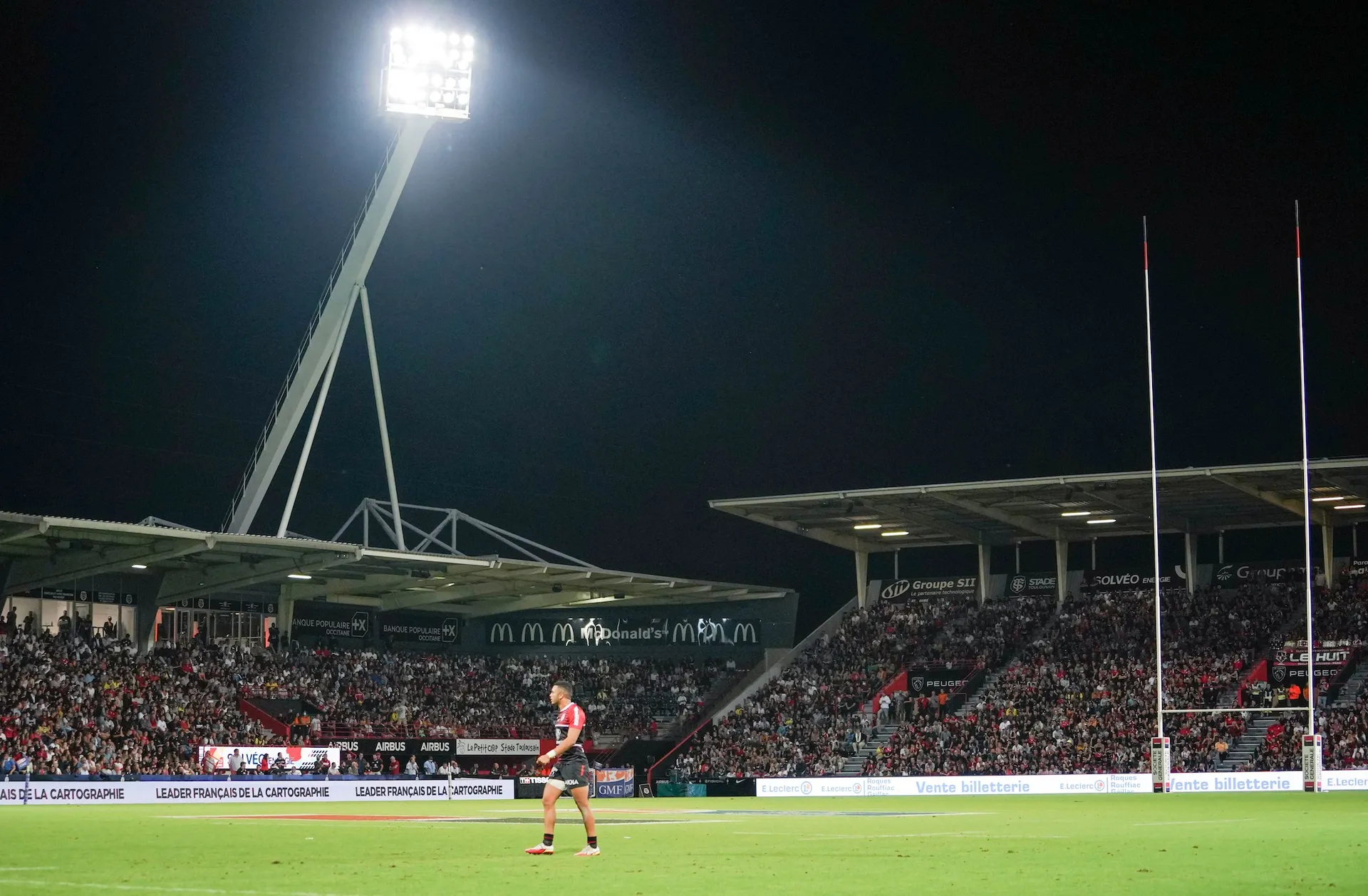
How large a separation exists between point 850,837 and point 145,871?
864 cm

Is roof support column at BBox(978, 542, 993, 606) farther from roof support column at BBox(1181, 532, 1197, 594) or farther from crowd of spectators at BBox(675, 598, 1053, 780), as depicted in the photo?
roof support column at BBox(1181, 532, 1197, 594)

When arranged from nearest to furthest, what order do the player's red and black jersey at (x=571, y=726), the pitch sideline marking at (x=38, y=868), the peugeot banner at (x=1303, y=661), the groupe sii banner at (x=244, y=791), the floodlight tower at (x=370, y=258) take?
the pitch sideline marking at (x=38, y=868), the player's red and black jersey at (x=571, y=726), the groupe sii banner at (x=244, y=791), the floodlight tower at (x=370, y=258), the peugeot banner at (x=1303, y=661)

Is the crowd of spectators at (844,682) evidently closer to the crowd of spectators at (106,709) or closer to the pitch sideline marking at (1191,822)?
the crowd of spectators at (106,709)

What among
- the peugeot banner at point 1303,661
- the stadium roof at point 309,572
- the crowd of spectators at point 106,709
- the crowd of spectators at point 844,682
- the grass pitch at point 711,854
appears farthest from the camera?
the crowd of spectators at point 844,682

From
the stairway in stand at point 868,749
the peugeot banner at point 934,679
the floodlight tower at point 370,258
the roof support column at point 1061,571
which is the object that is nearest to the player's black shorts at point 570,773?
the floodlight tower at point 370,258

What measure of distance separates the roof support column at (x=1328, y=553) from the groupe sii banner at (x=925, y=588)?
13.6 m

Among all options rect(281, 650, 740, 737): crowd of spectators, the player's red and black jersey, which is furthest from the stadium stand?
the player's red and black jersey

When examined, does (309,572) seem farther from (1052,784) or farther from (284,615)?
(1052,784)

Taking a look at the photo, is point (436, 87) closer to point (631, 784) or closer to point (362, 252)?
point (362, 252)

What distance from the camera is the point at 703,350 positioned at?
209 ft

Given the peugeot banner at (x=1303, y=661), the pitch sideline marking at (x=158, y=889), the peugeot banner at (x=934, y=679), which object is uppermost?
the peugeot banner at (x=1303, y=661)

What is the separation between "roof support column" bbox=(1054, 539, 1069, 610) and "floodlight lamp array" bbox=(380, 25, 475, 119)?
99.0ft

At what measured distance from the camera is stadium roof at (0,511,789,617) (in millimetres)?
48781

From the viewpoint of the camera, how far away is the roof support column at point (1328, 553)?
58344 millimetres
